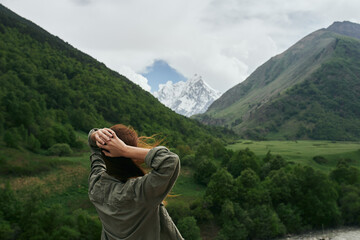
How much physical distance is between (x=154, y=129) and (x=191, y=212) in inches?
3479

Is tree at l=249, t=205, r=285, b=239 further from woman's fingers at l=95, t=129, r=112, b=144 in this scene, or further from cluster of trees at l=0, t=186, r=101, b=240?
woman's fingers at l=95, t=129, r=112, b=144

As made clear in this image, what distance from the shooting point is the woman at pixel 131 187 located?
10.4ft

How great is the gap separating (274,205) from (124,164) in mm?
63395

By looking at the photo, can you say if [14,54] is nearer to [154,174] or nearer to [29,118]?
[29,118]

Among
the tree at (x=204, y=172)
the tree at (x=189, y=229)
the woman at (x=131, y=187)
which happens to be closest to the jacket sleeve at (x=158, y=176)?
the woman at (x=131, y=187)

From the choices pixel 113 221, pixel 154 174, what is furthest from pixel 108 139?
pixel 113 221

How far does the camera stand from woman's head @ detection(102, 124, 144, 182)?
12.1ft

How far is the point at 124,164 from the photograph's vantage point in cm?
369

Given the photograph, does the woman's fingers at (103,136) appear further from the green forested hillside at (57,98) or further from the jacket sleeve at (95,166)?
the green forested hillside at (57,98)

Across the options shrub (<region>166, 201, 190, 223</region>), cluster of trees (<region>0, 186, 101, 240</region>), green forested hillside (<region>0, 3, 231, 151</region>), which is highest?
green forested hillside (<region>0, 3, 231, 151</region>)

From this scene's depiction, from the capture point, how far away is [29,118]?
87.9 m

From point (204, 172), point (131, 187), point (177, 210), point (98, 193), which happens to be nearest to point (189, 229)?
point (177, 210)

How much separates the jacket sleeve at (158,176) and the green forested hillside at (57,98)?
8148 centimetres

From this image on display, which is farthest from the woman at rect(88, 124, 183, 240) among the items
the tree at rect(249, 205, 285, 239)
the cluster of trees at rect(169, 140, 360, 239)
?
the tree at rect(249, 205, 285, 239)
